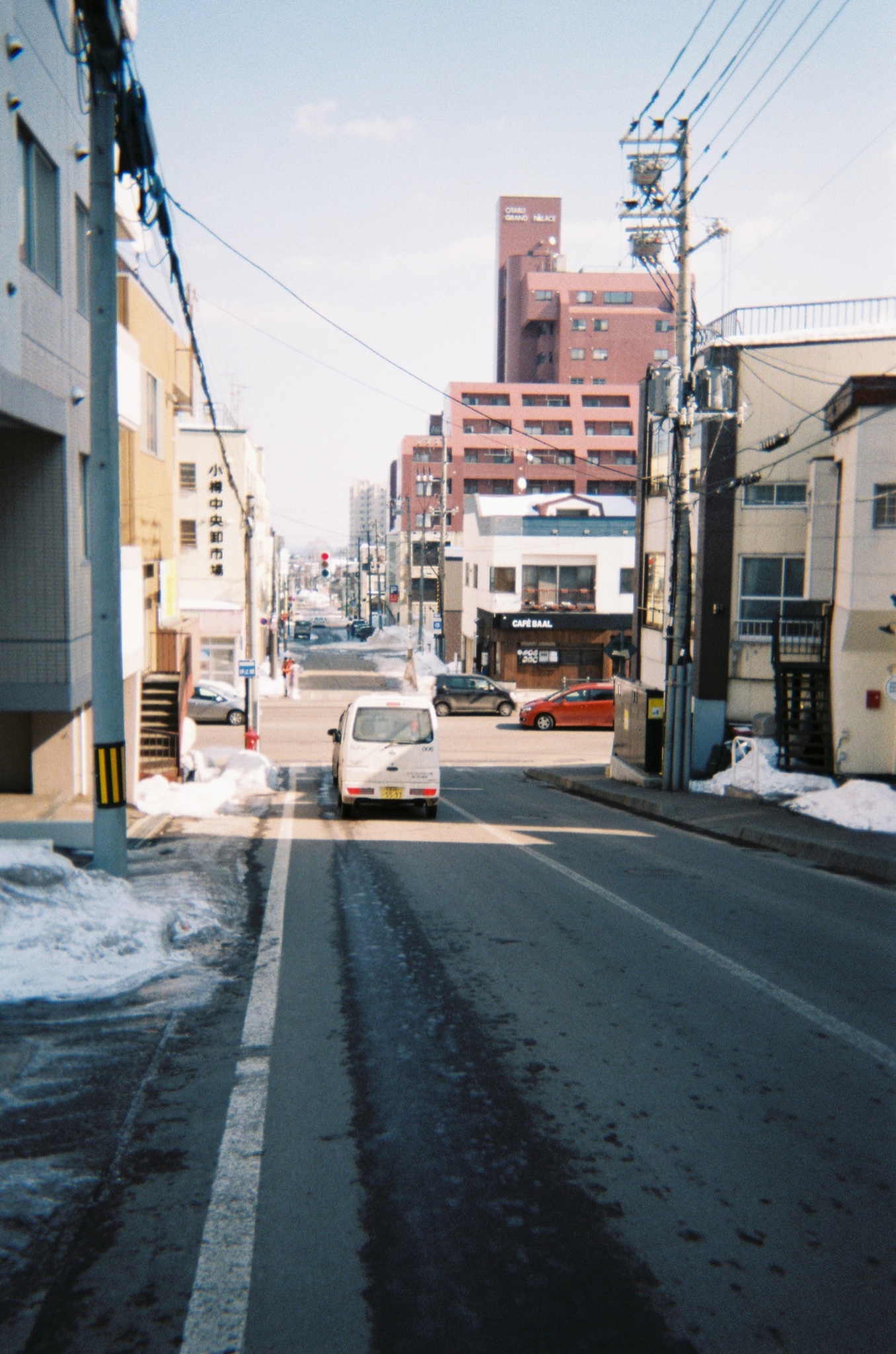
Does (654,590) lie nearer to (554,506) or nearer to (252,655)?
(252,655)

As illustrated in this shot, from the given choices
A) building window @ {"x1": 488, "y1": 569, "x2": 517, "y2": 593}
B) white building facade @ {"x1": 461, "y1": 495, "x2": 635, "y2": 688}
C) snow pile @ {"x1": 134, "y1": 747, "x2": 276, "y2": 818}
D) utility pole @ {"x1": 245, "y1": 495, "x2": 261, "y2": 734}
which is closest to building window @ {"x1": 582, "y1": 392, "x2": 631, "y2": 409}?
white building facade @ {"x1": 461, "y1": 495, "x2": 635, "y2": 688}

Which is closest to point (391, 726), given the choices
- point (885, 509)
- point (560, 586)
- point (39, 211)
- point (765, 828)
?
point (765, 828)

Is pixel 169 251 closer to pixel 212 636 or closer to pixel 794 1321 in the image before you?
pixel 794 1321

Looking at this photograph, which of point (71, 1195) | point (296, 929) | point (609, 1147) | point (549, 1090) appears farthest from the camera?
point (296, 929)

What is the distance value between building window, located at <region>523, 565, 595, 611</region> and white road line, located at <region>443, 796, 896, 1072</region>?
133ft

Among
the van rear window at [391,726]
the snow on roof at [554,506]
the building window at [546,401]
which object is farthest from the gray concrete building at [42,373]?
the building window at [546,401]

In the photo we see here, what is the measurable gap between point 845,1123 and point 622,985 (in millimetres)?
2292

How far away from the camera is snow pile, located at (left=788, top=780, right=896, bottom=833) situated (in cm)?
1625

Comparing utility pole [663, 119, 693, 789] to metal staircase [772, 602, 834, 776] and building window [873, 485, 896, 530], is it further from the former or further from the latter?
building window [873, 485, 896, 530]

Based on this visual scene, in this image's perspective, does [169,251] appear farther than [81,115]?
No

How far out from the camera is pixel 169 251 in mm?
11281

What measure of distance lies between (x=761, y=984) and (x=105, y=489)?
254 inches

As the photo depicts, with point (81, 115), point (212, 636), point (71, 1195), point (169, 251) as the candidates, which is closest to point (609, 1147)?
point (71, 1195)

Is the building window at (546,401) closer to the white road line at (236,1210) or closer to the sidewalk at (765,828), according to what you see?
the sidewalk at (765,828)
